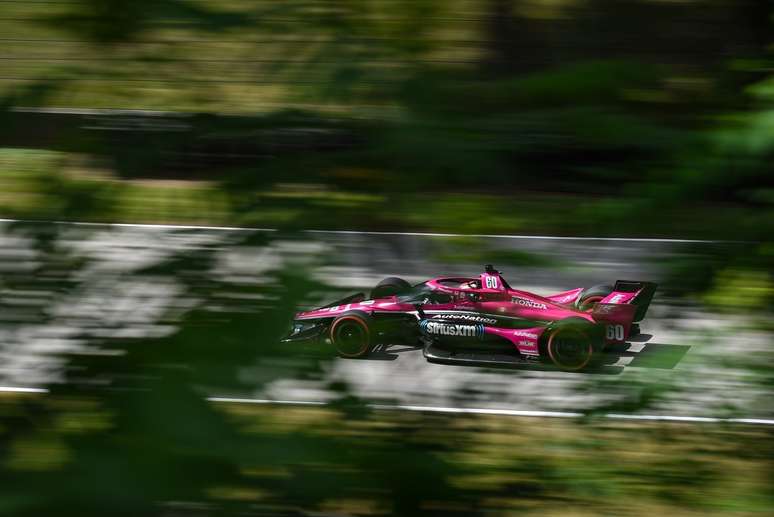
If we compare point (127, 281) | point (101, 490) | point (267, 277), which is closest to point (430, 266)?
point (267, 277)

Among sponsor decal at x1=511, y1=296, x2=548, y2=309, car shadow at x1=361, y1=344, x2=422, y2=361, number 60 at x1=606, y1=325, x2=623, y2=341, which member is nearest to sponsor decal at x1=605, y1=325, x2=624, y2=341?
number 60 at x1=606, y1=325, x2=623, y2=341

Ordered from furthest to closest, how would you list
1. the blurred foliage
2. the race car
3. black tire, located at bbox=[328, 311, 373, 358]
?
the race car → black tire, located at bbox=[328, 311, 373, 358] → the blurred foliage

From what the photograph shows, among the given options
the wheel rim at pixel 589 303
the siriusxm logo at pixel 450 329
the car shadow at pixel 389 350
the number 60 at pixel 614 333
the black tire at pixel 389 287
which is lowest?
the number 60 at pixel 614 333

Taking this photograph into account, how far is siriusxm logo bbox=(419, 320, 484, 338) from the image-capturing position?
1220mm

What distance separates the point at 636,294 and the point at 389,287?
0.39 m

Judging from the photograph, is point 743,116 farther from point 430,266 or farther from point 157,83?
point 157,83

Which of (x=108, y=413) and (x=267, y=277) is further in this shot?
(x=267, y=277)

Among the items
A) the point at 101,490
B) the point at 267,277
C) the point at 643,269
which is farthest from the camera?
the point at 643,269

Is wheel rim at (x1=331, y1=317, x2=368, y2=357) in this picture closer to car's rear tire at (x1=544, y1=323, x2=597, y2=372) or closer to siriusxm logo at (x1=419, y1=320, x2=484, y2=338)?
siriusxm logo at (x1=419, y1=320, x2=484, y2=338)

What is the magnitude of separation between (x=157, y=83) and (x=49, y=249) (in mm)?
248

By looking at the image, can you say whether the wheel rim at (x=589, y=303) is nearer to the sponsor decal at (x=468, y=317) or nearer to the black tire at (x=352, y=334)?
the sponsor decal at (x=468, y=317)

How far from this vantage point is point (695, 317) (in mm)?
1270

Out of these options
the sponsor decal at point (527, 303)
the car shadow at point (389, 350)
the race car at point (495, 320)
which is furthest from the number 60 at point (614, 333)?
the car shadow at point (389, 350)

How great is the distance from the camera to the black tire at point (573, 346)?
1.21 meters
